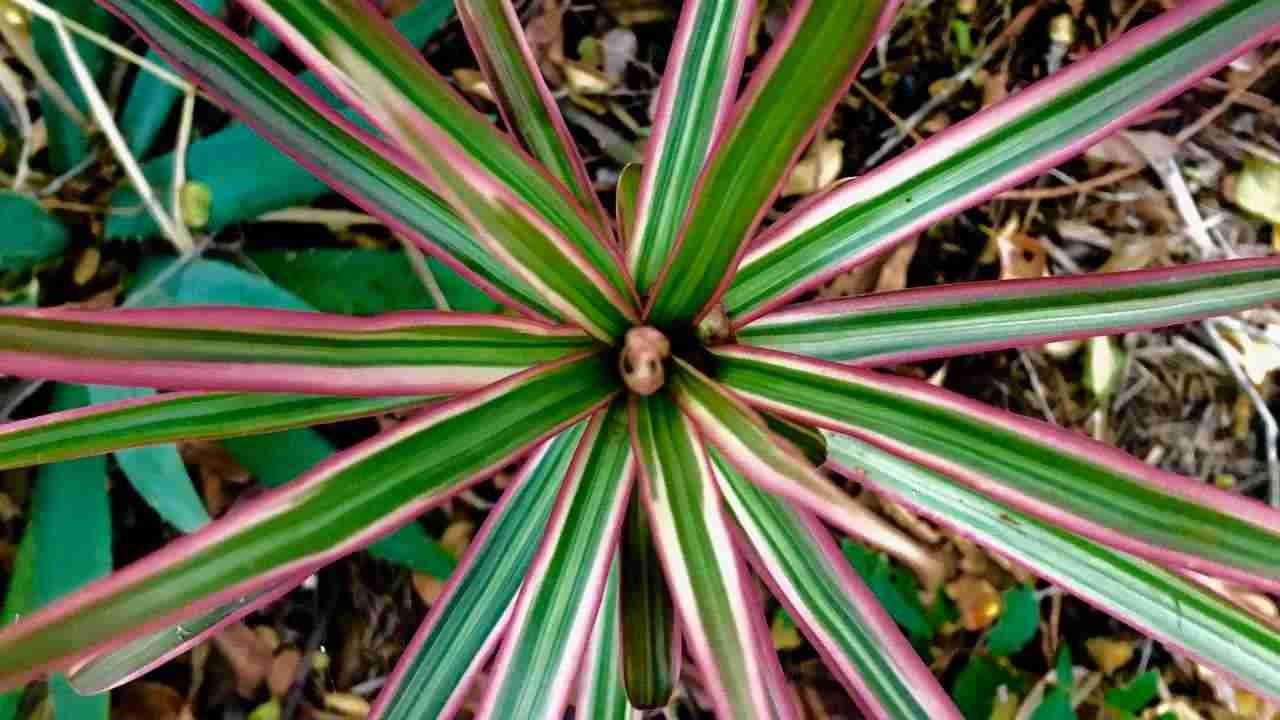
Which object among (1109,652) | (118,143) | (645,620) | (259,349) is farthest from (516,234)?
(1109,652)

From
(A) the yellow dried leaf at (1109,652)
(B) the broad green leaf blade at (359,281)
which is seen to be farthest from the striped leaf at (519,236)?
(A) the yellow dried leaf at (1109,652)

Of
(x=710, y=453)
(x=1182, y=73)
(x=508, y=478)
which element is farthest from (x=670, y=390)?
(x=508, y=478)

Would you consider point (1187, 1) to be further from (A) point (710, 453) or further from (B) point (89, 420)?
(B) point (89, 420)

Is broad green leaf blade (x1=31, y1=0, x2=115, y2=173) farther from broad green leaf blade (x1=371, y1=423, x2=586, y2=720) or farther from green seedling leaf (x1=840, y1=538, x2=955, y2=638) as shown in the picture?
green seedling leaf (x1=840, y1=538, x2=955, y2=638)

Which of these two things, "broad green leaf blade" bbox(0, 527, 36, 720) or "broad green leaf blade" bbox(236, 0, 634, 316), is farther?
"broad green leaf blade" bbox(0, 527, 36, 720)

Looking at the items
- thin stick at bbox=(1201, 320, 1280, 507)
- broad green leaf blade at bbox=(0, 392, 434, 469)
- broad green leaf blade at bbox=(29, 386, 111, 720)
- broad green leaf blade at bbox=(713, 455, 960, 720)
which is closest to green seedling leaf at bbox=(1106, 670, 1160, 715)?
thin stick at bbox=(1201, 320, 1280, 507)

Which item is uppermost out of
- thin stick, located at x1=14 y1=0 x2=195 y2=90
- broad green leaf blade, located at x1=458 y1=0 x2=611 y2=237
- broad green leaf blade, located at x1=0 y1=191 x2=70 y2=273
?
thin stick, located at x1=14 y1=0 x2=195 y2=90
